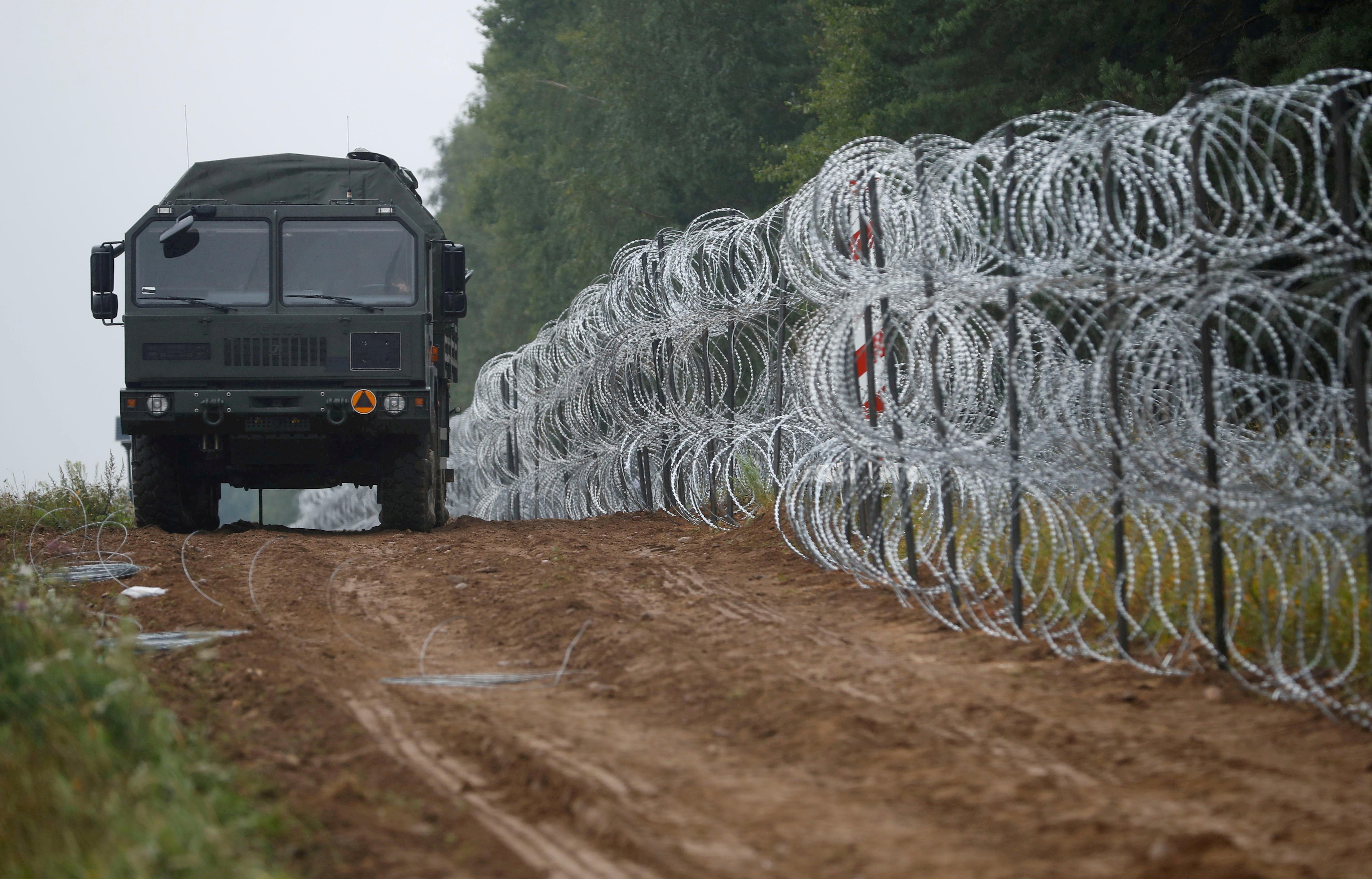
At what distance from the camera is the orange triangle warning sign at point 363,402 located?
477 inches

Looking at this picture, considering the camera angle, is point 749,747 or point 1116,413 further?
point 1116,413

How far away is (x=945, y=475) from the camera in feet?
23.8

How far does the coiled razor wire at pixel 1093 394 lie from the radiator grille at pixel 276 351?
12.8 ft

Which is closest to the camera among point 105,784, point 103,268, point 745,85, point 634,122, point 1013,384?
point 105,784

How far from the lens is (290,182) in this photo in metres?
12.9

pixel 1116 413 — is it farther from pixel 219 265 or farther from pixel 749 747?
pixel 219 265

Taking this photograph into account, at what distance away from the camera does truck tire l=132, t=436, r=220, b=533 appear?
41.4 feet

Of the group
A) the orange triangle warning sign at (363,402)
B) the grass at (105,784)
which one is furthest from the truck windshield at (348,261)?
the grass at (105,784)

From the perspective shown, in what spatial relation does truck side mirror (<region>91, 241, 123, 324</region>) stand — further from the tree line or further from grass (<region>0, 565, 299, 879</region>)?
the tree line

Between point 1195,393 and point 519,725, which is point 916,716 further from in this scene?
point 1195,393

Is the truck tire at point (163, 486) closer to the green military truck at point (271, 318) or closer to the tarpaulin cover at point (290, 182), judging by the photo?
the green military truck at point (271, 318)

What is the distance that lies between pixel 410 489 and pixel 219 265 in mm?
2772

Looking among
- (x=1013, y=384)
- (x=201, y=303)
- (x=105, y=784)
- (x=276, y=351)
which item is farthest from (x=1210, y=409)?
(x=201, y=303)

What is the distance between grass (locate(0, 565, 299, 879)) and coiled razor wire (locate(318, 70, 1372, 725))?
374cm
